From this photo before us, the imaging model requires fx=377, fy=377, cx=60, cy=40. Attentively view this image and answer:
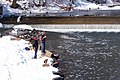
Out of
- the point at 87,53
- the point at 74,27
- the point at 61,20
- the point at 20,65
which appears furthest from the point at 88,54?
the point at 61,20

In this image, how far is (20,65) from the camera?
25500mm

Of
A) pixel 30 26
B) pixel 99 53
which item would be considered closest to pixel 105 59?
pixel 99 53

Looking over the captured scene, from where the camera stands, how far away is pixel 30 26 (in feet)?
169

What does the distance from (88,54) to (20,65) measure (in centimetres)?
1338

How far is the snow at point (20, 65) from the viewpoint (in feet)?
74.8

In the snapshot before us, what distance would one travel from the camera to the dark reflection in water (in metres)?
30.5

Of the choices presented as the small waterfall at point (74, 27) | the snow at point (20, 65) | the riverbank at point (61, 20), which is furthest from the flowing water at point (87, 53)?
the snow at point (20, 65)

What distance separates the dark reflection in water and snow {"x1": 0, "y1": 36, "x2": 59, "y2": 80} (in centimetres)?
352

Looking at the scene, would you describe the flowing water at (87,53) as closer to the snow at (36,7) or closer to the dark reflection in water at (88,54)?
→ the dark reflection in water at (88,54)

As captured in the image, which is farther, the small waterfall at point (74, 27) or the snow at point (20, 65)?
the small waterfall at point (74, 27)

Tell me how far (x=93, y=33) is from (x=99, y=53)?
1225 centimetres

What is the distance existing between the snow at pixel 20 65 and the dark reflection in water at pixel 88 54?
11.5 ft

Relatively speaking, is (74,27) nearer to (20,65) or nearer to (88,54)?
(88,54)

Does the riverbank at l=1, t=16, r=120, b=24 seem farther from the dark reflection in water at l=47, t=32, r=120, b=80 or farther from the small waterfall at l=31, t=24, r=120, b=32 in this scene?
the dark reflection in water at l=47, t=32, r=120, b=80
